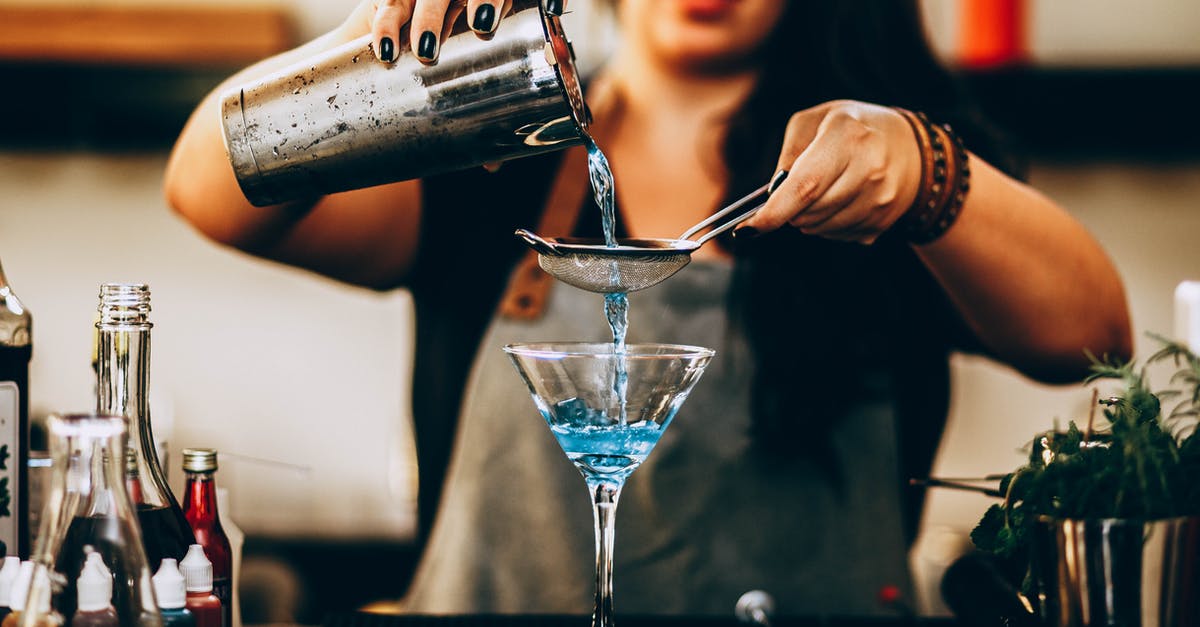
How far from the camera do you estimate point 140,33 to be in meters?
2.53

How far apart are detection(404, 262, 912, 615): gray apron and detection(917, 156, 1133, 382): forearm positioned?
0.93 ft

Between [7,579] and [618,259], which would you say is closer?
[7,579]

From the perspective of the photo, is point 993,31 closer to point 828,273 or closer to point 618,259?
point 828,273

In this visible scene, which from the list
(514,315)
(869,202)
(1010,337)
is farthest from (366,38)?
(1010,337)

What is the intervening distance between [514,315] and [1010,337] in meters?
0.70

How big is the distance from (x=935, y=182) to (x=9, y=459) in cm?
89

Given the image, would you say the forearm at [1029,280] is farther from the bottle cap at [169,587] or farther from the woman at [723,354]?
the bottle cap at [169,587]

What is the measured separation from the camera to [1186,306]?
242 centimetres

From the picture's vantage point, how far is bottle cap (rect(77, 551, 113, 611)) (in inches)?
28.1

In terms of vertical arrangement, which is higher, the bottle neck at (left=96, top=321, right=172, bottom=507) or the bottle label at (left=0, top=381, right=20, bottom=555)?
the bottle neck at (left=96, top=321, right=172, bottom=507)

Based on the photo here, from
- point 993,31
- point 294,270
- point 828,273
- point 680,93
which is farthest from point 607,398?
point 294,270

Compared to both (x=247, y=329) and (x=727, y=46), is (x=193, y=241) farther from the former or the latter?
(x=727, y=46)

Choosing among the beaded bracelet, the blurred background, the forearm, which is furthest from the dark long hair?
the blurred background

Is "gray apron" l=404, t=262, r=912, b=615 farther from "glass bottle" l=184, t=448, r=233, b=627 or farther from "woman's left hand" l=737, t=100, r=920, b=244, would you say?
"glass bottle" l=184, t=448, r=233, b=627
